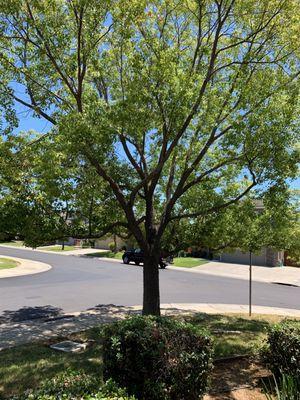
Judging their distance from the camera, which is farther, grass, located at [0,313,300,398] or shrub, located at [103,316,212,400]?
grass, located at [0,313,300,398]

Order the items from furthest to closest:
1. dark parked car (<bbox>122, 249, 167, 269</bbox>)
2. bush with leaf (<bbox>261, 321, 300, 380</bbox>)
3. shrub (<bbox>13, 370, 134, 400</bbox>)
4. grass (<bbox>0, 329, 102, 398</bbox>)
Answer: dark parked car (<bbox>122, 249, 167, 269</bbox>)
grass (<bbox>0, 329, 102, 398</bbox>)
bush with leaf (<bbox>261, 321, 300, 380</bbox>)
shrub (<bbox>13, 370, 134, 400</bbox>)

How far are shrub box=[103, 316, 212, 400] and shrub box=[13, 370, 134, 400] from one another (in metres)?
1.02

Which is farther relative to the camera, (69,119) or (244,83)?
(244,83)

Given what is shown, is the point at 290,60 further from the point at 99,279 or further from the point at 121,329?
the point at 99,279

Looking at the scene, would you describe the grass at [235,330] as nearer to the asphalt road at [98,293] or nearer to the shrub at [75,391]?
the shrub at [75,391]

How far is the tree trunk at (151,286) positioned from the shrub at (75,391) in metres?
6.03

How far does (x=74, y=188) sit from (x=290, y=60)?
5488 millimetres

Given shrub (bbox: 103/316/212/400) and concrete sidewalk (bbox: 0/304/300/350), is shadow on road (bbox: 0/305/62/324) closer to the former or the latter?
concrete sidewalk (bbox: 0/304/300/350)

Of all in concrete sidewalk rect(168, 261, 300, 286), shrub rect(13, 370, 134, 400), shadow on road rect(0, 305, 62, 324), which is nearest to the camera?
shrub rect(13, 370, 134, 400)

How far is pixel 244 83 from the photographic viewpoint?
863cm

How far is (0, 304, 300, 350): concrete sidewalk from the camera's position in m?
9.74

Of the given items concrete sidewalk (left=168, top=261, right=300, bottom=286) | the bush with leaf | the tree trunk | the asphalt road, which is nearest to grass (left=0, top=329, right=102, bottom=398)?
the tree trunk

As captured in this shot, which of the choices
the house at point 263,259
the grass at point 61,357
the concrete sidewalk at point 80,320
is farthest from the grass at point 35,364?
the house at point 263,259

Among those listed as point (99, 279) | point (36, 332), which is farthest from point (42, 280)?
point (36, 332)
